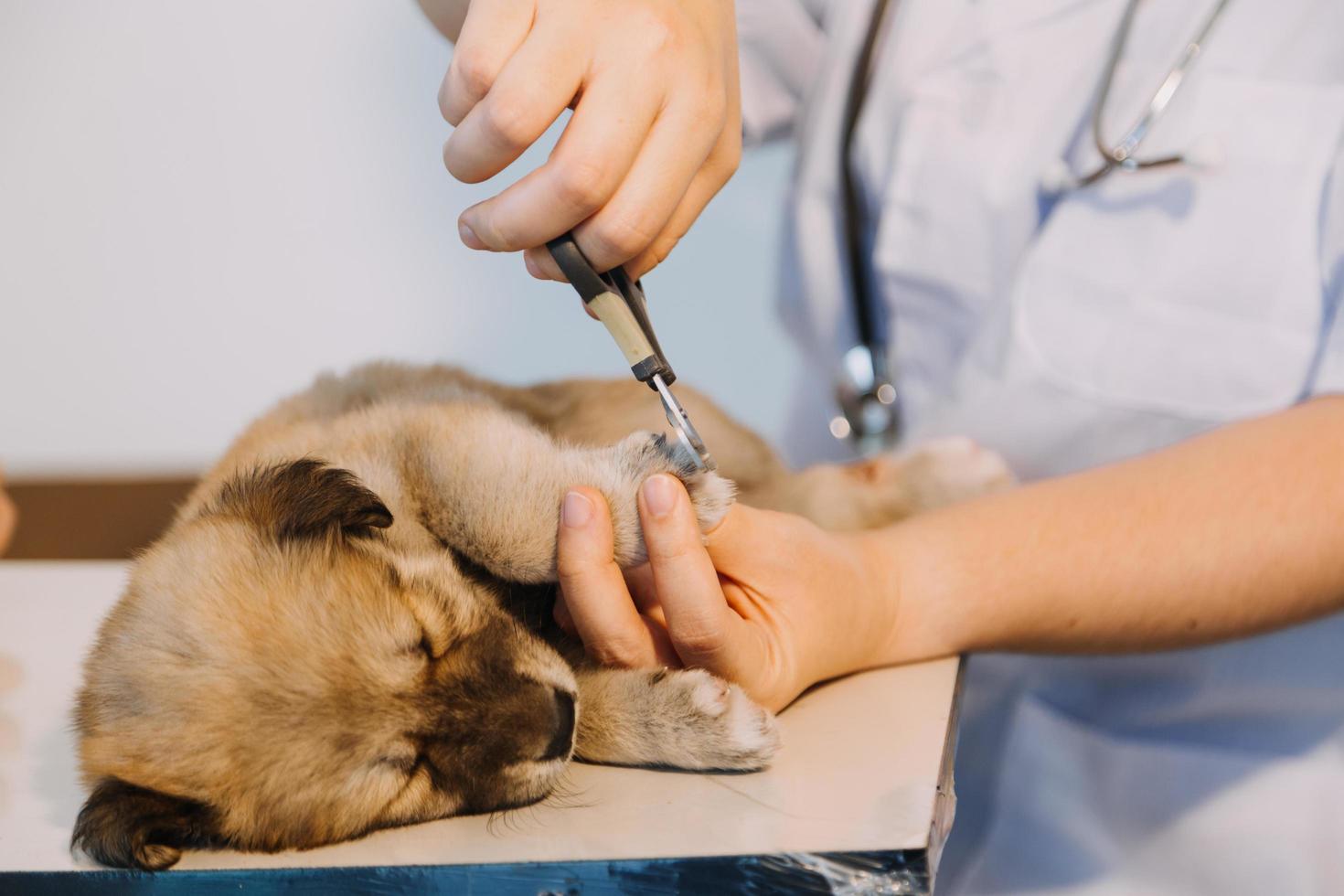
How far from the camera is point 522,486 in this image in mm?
1155

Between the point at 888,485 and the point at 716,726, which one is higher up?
the point at 716,726

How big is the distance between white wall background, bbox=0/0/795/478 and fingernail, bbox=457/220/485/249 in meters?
0.56

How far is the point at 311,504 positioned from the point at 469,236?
32 centimetres

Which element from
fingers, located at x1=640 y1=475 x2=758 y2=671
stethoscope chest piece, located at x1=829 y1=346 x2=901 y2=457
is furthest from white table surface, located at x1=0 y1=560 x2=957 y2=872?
stethoscope chest piece, located at x1=829 y1=346 x2=901 y2=457

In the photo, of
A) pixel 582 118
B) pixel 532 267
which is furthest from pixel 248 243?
pixel 582 118

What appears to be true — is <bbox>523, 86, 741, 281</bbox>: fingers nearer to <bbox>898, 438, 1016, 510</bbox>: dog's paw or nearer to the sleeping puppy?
the sleeping puppy

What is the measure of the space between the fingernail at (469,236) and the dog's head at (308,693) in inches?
11.0

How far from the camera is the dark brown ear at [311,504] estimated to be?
1115 mm

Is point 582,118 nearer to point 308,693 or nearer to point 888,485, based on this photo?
point 308,693

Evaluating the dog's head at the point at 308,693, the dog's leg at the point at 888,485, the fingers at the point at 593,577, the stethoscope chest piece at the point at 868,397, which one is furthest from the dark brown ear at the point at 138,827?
the stethoscope chest piece at the point at 868,397

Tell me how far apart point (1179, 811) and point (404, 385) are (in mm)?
1246

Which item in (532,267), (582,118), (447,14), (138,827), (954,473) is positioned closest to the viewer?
(138,827)

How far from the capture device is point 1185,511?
4.33 ft

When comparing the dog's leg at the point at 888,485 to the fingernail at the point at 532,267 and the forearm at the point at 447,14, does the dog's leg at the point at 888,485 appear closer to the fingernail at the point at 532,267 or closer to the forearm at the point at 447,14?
the fingernail at the point at 532,267
